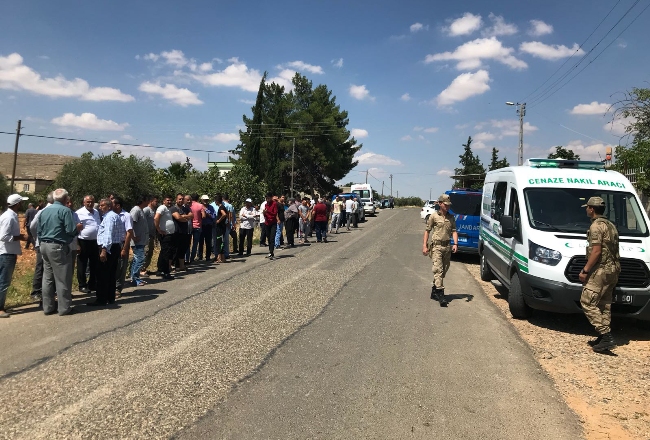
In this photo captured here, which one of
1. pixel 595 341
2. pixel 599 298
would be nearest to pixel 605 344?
pixel 595 341

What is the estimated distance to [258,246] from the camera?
1636 cm

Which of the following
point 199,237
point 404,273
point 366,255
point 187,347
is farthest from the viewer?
point 366,255

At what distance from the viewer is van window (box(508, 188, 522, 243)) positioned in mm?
6973

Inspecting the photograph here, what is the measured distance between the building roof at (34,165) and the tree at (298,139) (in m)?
25.8

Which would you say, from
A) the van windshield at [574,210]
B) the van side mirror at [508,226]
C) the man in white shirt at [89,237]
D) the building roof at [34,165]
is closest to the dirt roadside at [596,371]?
the van side mirror at [508,226]

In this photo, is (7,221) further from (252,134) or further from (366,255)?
(252,134)

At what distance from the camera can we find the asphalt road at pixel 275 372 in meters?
3.45

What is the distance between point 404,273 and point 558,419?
6.96m

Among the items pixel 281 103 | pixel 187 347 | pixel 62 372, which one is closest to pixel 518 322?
pixel 187 347

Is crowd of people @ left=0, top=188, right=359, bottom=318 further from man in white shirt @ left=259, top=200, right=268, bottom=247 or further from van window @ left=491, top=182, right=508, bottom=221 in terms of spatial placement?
van window @ left=491, top=182, right=508, bottom=221

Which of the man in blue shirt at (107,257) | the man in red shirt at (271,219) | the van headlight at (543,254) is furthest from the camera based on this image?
the man in red shirt at (271,219)

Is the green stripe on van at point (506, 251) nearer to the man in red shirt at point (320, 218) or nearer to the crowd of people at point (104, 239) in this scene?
the crowd of people at point (104, 239)

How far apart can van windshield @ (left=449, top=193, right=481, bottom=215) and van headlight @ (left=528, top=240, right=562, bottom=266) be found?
23.1 feet

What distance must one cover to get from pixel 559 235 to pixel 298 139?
144ft
